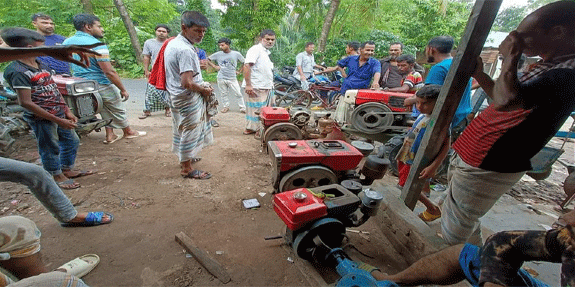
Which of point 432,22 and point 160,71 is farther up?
point 432,22

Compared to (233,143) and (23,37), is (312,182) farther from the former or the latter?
(23,37)

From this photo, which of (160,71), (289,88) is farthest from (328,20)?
(160,71)

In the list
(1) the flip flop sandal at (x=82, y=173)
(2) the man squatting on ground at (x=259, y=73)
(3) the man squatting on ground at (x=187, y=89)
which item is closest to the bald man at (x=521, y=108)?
(3) the man squatting on ground at (x=187, y=89)

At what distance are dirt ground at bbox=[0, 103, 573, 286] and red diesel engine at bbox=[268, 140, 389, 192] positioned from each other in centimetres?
51

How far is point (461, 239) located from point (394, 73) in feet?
14.2

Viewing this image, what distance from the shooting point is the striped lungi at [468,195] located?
5.72 ft

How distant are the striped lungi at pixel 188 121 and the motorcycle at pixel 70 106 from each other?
5.52 feet

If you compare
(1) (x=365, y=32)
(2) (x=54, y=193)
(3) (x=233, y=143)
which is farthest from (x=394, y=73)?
(1) (x=365, y=32)

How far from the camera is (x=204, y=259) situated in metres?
2.21

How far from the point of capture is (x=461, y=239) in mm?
1990

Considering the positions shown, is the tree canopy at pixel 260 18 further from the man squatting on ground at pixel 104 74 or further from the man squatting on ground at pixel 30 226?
the man squatting on ground at pixel 30 226

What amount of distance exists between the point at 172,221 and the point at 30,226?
1.20 metres

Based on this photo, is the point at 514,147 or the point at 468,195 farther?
the point at 468,195

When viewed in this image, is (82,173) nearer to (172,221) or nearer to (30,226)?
(172,221)
